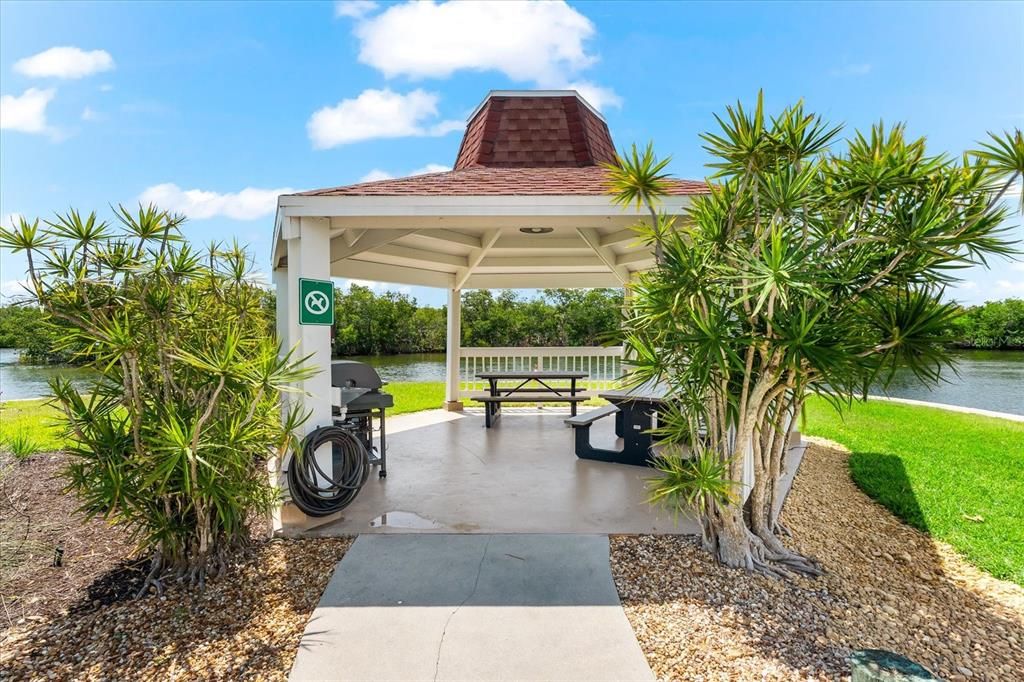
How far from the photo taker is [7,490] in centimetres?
457

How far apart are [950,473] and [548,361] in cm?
642

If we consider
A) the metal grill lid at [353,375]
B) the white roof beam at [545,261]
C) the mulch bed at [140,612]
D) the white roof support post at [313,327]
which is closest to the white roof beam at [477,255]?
the white roof beam at [545,261]

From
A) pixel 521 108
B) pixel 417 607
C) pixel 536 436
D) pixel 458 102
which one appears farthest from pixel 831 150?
pixel 458 102

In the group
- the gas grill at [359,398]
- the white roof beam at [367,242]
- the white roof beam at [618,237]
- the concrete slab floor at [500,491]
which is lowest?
the concrete slab floor at [500,491]

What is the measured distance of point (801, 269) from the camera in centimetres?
280

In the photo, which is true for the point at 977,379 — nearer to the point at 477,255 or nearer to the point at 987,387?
the point at 987,387

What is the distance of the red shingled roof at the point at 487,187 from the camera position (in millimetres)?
4270

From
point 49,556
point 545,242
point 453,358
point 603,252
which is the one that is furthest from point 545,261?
point 49,556

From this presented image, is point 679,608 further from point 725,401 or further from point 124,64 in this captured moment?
point 124,64

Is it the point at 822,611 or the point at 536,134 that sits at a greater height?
the point at 536,134

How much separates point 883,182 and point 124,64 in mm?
7376

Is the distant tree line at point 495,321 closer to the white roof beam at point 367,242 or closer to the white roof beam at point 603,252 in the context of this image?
the white roof beam at point 603,252

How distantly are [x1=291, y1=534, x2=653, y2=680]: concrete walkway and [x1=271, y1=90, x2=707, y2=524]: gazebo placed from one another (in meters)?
1.30

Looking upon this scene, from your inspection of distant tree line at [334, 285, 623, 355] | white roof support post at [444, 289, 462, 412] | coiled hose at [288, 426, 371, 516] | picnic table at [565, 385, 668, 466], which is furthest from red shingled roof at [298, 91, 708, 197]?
distant tree line at [334, 285, 623, 355]
